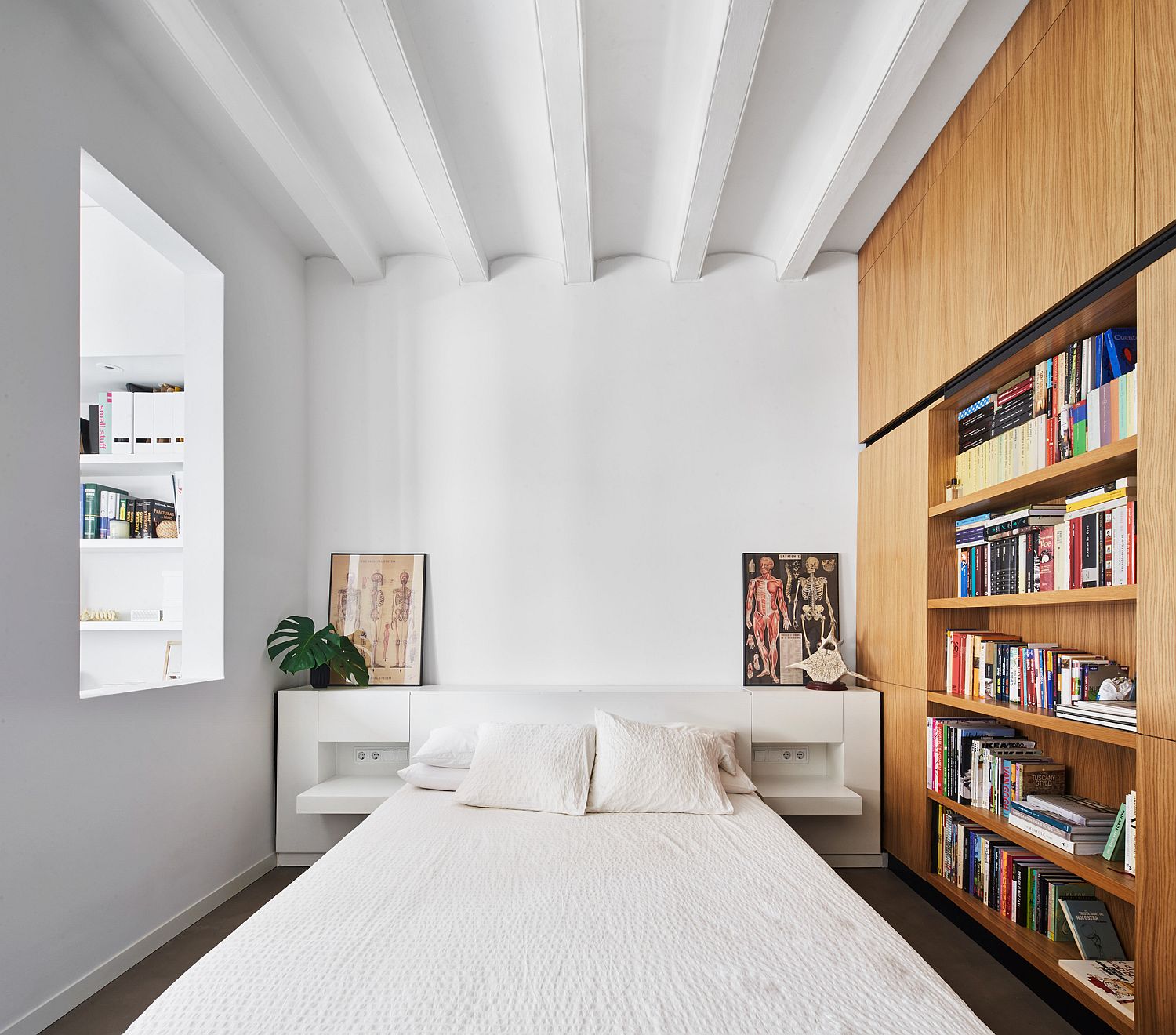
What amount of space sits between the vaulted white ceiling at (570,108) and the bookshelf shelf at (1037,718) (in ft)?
6.28

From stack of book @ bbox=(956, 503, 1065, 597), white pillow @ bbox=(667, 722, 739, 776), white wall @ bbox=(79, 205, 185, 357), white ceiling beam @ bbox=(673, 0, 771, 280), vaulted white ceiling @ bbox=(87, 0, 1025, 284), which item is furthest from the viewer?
white wall @ bbox=(79, 205, 185, 357)

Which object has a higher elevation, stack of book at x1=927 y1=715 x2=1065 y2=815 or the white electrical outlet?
stack of book at x1=927 y1=715 x2=1065 y2=815

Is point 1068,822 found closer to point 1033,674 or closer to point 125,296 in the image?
point 1033,674

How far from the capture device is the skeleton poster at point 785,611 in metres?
3.74

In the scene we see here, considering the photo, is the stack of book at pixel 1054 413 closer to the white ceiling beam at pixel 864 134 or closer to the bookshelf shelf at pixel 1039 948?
the white ceiling beam at pixel 864 134

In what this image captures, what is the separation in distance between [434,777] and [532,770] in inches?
18.1

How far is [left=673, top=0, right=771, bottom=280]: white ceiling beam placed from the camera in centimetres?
215

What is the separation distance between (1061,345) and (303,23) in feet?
7.88

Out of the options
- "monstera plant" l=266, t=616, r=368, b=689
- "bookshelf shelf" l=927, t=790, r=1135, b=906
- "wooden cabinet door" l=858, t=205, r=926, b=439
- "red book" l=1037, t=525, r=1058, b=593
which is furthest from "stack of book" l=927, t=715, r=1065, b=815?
"monstera plant" l=266, t=616, r=368, b=689

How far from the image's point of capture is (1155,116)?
5.64 ft

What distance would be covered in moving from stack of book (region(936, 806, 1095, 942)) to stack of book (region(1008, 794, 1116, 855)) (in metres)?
0.16

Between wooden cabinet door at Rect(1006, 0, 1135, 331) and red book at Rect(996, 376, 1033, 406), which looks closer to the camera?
wooden cabinet door at Rect(1006, 0, 1135, 331)

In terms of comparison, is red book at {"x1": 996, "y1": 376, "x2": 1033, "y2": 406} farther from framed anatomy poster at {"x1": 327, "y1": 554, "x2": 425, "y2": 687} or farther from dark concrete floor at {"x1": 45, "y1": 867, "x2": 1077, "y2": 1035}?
framed anatomy poster at {"x1": 327, "y1": 554, "x2": 425, "y2": 687}

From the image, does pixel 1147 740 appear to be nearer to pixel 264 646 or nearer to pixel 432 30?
pixel 432 30
